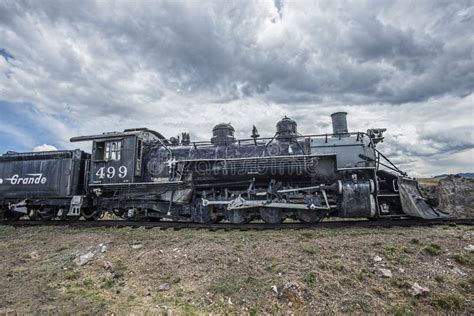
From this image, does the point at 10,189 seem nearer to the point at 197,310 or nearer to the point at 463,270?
the point at 197,310

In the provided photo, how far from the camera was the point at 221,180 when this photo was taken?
11.1m

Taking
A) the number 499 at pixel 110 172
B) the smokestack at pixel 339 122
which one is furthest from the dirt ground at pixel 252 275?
the smokestack at pixel 339 122

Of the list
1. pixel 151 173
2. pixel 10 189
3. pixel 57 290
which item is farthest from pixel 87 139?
pixel 57 290

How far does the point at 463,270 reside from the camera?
555 cm

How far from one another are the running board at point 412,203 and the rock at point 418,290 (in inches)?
194

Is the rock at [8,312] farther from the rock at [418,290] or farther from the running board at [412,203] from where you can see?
the running board at [412,203]

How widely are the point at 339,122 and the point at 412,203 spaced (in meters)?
4.04

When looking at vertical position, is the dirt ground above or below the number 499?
below

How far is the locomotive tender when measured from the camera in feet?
31.9

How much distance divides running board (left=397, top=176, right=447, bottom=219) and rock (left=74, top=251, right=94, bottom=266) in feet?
32.8

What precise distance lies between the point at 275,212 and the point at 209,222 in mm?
2768

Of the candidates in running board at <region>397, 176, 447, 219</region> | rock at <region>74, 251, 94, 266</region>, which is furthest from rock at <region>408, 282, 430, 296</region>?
rock at <region>74, 251, 94, 266</region>

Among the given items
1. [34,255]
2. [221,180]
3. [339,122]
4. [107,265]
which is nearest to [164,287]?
[107,265]

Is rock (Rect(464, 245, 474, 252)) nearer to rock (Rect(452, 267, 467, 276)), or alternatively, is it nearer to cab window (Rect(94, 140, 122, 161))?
rock (Rect(452, 267, 467, 276))
